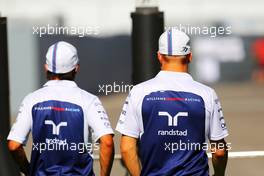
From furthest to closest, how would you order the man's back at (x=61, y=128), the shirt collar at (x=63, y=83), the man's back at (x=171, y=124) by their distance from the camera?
the shirt collar at (x=63, y=83)
the man's back at (x=61, y=128)
the man's back at (x=171, y=124)

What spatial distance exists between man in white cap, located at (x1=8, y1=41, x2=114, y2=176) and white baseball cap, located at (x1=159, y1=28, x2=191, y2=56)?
1.66 feet

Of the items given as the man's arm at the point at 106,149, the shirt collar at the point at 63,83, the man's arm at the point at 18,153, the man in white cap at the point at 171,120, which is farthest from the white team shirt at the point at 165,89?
the man's arm at the point at 18,153

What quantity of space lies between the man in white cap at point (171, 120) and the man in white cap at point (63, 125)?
165mm

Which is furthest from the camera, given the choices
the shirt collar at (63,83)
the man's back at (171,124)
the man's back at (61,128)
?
the shirt collar at (63,83)

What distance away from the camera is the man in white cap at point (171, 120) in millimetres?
4465

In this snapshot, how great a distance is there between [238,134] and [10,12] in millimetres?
9095

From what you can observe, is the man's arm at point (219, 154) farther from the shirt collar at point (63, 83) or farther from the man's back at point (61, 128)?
the shirt collar at point (63, 83)

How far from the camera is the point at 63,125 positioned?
4578 mm

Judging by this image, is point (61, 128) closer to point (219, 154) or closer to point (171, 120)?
point (171, 120)

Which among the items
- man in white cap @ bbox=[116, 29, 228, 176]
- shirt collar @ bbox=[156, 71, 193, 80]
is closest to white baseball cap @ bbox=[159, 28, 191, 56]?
man in white cap @ bbox=[116, 29, 228, 176]

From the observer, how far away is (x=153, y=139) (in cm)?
448

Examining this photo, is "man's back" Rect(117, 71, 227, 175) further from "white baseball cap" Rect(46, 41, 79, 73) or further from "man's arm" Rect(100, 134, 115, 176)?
"white baseball cap" Rect(46, 41, 79, 73)

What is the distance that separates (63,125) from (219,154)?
92 centimetres

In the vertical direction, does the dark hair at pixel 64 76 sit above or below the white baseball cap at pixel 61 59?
below
